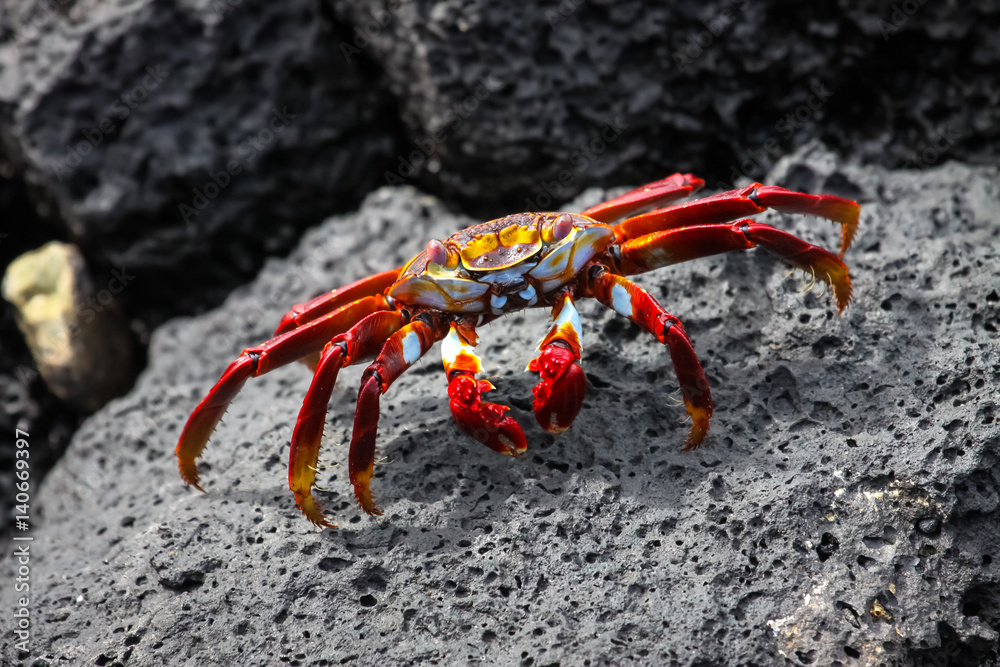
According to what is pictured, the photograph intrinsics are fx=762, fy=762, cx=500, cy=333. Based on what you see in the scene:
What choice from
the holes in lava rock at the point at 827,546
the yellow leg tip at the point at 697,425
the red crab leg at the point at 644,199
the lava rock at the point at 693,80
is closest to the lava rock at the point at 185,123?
the lava rock at the point at 693,80

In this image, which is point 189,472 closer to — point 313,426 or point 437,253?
point 313,426

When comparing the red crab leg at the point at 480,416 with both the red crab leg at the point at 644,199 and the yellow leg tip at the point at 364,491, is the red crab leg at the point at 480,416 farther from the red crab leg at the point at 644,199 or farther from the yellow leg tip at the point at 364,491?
the red crab leg at the point at 644,199

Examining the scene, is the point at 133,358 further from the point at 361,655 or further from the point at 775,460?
the point at 775,460

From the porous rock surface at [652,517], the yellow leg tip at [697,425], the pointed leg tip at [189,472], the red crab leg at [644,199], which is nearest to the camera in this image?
the porous rock surface at [652,517]

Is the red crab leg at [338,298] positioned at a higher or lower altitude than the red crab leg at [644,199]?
higher

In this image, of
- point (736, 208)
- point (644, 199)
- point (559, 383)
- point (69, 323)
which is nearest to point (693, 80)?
point (644, 199)

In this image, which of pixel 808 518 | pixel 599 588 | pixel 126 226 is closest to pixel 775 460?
pixel 808 518

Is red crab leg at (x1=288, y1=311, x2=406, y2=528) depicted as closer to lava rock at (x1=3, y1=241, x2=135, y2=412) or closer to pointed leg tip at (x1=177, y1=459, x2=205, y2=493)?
pointed leg tip at (x1=177, y1=459, x2=205, y2=493)
